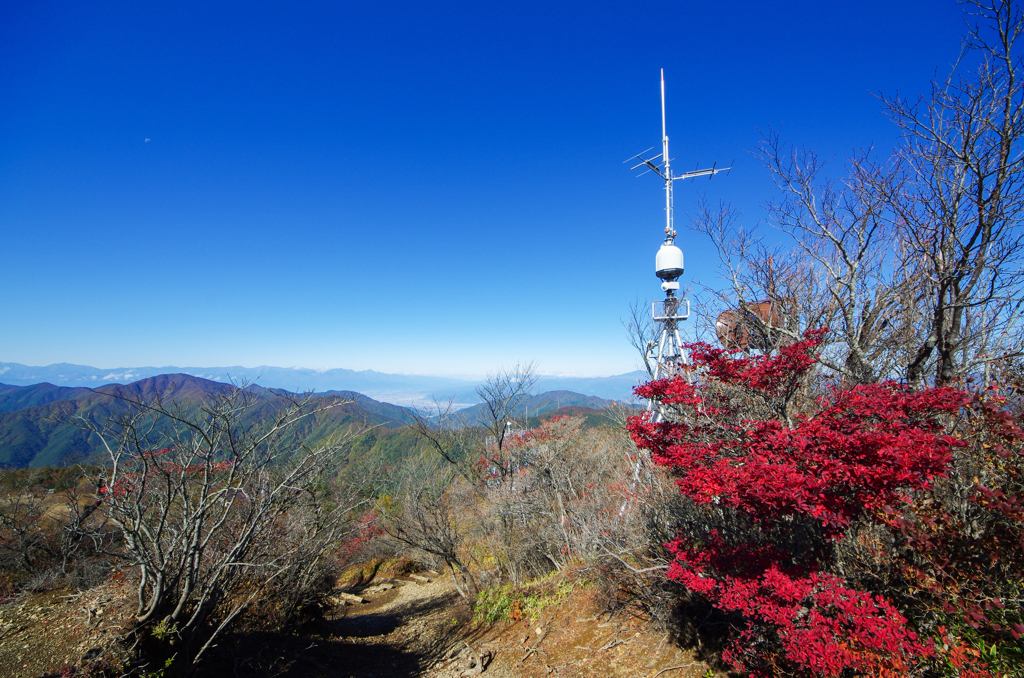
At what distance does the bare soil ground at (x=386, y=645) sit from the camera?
4.85 metres

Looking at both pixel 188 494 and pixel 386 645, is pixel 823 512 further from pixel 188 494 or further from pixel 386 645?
pixel 386 645

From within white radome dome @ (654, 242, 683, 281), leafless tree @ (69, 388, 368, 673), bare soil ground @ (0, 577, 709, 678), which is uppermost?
white radome dome @ (654, 242, 683, 281)

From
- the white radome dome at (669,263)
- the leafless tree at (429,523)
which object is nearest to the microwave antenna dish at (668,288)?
the white radome dome at (669,263)

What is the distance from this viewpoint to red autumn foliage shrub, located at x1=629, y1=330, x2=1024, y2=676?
3598 mm

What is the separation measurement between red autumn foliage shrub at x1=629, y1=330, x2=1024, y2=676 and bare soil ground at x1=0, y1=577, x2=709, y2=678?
1934 mm

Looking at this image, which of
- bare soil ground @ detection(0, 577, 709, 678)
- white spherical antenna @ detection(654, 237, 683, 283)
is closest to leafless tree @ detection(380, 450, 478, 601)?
bare soil ground @ detection(0, 577, 709, 678)

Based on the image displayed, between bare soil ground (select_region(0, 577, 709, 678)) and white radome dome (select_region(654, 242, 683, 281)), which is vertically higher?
white radome dome (select_region(654, 242, 683, 281))

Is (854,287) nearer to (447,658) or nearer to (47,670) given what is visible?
(447,658)

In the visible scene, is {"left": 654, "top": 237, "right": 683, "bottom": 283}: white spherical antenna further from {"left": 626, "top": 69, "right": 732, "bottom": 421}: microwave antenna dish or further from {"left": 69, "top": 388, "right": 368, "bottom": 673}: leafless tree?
{"left": 69, "top": 388, "right": 368, "bottom": 673}: leafless tree

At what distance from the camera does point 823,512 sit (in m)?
3.99

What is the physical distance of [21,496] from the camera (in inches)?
493

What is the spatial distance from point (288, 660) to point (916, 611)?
9.54 meters

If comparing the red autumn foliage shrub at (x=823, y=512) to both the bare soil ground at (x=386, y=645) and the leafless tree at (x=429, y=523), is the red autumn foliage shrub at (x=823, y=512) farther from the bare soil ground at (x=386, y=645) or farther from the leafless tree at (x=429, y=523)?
the leafless tree at (x=429, y=523)

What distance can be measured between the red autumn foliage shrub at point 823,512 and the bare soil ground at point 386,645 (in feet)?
6.34
